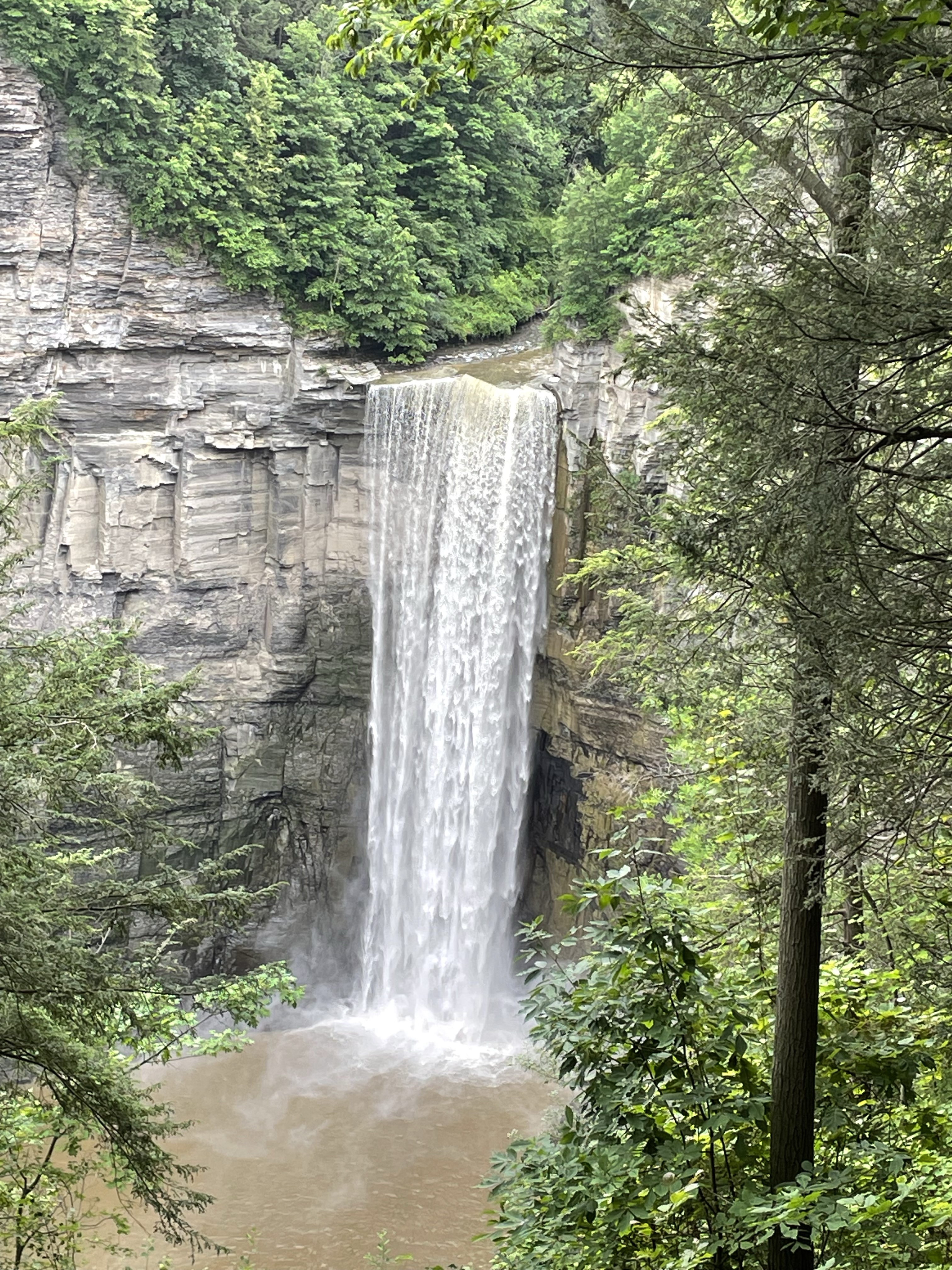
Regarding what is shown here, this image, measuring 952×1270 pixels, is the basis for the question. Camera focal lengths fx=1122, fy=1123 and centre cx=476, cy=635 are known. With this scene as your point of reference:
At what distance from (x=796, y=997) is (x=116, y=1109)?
4.16 m

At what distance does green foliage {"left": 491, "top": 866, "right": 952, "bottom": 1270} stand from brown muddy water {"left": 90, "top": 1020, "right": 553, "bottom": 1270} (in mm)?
7867

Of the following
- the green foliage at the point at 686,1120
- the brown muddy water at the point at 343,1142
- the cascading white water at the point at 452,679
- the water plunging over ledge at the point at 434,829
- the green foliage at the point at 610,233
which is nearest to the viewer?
the green foliage at the point at 686,1120

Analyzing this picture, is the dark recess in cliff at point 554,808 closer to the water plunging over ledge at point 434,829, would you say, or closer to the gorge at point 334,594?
the gorge at point 334,594

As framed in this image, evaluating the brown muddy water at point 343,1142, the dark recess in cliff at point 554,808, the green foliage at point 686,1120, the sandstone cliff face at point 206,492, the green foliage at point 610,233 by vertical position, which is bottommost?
the brown muddy water at point 343,1142

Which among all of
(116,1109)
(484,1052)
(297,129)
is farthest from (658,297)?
(116,1109)


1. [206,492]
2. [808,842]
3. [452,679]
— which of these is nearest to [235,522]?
[206,492]

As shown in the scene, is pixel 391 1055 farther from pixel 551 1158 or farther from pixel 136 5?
pixel 136 5

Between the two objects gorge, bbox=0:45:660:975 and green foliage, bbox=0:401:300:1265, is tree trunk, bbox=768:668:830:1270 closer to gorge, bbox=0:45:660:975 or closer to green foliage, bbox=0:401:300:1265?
green foliage, bbox=0:401:300:1265

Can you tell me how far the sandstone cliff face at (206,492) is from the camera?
19203 millimetres

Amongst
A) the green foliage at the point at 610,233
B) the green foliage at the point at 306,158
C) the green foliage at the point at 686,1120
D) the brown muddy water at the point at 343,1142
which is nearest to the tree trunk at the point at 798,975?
the green foliage at the point at 686,1120

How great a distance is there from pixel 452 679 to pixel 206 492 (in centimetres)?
562

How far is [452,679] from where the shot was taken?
20.0 m

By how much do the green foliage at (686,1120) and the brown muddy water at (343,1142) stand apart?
7867 millimetres

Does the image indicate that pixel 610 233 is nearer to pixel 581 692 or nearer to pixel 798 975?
pixel 581 692
